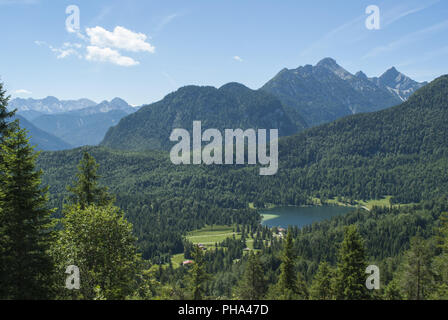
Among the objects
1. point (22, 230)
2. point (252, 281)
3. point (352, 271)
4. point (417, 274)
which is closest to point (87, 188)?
point (22, 230)

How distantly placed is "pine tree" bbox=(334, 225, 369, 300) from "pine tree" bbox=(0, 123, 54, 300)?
29686 millimetres

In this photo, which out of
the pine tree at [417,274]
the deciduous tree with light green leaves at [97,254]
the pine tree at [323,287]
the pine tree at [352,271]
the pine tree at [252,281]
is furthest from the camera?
the pine tree at [252,281]

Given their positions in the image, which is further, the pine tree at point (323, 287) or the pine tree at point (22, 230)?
the pine tree at point (323, 287)

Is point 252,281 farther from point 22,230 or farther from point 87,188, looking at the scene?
point 22,230

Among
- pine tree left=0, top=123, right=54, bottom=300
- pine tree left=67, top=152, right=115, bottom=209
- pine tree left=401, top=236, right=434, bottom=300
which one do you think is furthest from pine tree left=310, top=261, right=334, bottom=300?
pine tree left=0, top=123, right=54, bottom=300

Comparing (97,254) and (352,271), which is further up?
(97,254)

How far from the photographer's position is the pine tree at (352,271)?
3400 centimetres

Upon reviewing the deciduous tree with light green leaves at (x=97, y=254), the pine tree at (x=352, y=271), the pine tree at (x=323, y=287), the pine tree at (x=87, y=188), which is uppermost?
the pine tree at (x=87, y=188)

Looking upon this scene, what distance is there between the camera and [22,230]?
76.4 feet

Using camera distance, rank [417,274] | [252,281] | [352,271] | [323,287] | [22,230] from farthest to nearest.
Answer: [252,281], [323,287], [417,274], [352,271], [22,230]

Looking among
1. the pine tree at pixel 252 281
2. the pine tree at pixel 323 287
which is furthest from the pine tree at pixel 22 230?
the pine tree at pixel 323 287

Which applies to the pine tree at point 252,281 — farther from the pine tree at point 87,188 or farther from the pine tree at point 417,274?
the pine tree at point 87,188

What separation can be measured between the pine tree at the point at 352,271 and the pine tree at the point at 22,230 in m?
29.7

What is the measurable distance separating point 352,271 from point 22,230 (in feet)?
108
